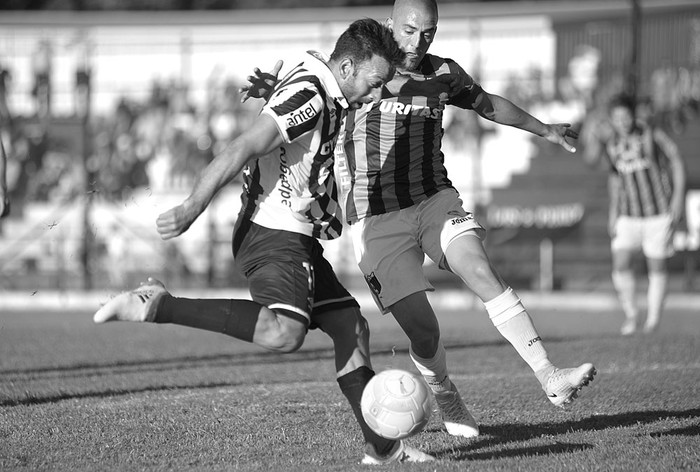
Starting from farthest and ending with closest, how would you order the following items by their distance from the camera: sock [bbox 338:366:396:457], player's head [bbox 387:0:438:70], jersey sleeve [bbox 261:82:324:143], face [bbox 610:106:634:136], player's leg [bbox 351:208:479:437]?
face [bbox 610:106:634:136] → player's head [bbox 387:0:438:70] → player's leg [bbox 351:208:479:437] → sock [bbox 338:366:396:457] → jersey sleeve [bbox 261:82:324:143]

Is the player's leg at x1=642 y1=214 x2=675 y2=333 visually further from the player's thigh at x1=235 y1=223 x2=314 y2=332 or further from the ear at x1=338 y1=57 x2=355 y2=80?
the ear at x1=338 y1=57 x2=355 y2=80

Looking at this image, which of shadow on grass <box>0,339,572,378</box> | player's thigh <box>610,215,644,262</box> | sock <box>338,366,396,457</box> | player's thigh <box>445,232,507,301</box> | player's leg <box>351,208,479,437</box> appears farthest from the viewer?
player's thigh <box>610,215,644,262</box>

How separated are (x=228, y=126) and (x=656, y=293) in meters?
16.3

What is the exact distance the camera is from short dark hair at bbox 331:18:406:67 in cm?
458

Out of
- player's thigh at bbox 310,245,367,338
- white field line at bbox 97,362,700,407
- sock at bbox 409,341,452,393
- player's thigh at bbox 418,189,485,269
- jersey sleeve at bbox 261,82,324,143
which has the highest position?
jersey sleeve at bbox 261,82,324,143

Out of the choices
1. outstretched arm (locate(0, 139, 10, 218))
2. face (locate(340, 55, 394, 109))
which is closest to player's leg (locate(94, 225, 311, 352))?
face (locate(340, 55, 394, 109))

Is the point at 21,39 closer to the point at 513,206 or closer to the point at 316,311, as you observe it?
the point at 513,206

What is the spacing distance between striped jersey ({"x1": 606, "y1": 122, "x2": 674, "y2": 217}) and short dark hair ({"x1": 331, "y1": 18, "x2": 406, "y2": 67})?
8.15 meters

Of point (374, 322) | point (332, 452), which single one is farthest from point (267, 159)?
point (374, 322)

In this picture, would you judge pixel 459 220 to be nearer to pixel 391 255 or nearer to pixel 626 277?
pixel 391 255

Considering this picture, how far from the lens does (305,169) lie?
477cm

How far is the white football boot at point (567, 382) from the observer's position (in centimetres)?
489

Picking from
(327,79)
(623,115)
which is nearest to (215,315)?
(327,79)

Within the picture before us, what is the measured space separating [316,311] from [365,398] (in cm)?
60
